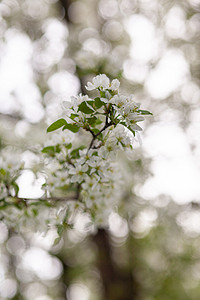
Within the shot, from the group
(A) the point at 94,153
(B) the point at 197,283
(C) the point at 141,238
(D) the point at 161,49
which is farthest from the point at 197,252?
(A) the point at 94,153

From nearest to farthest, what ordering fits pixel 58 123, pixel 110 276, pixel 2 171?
1. pixel 58 123
2. pixel 2 171
3. pixel 110 276

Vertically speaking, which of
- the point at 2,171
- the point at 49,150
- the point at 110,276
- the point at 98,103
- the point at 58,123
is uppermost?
the point at 98,103

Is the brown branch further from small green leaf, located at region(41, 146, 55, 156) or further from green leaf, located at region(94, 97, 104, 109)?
green leaf, located at region(94, 97, 104, 109)

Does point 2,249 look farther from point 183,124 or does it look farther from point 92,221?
point 92,221

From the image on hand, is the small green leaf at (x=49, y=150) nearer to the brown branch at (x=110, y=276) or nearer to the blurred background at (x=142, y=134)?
the blurred background at (x=142, y=134)

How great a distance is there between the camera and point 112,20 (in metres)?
5.09

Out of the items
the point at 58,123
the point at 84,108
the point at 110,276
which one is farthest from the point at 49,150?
the point at 110,276

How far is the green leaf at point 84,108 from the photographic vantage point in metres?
1.24

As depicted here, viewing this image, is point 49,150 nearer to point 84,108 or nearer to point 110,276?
point 84,108

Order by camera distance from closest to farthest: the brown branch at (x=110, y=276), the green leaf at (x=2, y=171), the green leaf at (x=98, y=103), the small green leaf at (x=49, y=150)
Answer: the green leaf at (x=98, y=103) < the small green leaf at (x=49, y=150) < the green leaf at (x=2, y=171) < the brown branch at (x=110, y=276)

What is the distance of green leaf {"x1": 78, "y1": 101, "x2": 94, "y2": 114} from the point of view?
1240 mm

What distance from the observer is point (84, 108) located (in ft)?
4.10

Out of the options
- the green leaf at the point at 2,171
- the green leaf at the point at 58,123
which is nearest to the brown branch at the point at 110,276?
the green leaf at the point at 2,171

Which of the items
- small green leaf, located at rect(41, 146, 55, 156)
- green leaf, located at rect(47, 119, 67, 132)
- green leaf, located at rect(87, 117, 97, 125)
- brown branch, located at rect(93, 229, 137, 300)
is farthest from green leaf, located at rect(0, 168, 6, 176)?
brown branch, located at rect(93, 229, 137, 300)
